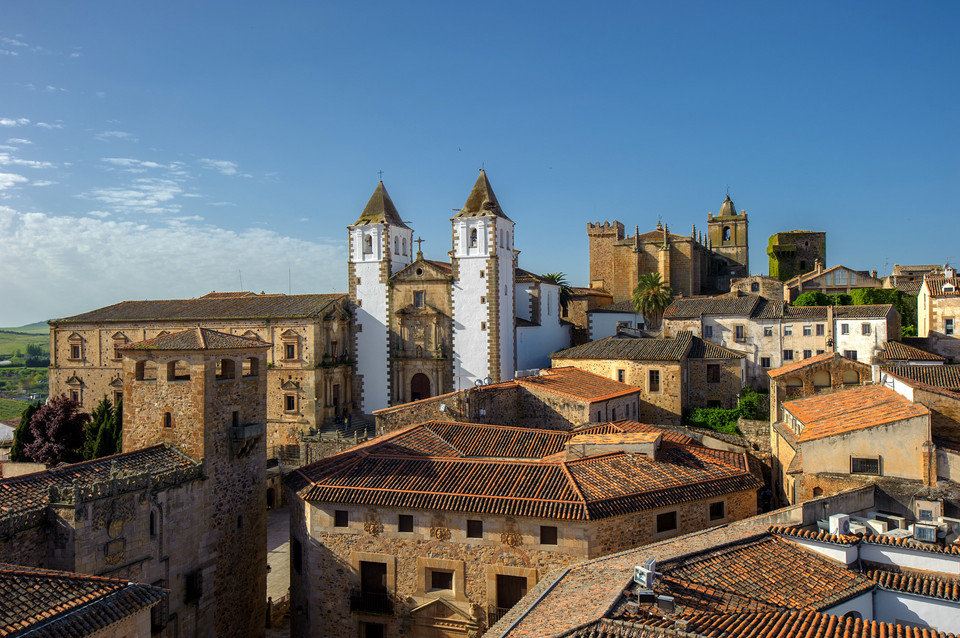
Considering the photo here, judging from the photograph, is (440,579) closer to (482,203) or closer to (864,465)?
(864,465)

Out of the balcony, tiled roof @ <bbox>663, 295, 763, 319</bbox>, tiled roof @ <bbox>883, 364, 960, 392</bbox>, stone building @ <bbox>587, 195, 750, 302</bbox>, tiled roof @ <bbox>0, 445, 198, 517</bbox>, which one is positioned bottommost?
the balcony

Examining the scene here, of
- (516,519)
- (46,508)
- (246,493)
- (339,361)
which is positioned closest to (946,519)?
(516,519)

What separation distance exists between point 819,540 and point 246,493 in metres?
17.2

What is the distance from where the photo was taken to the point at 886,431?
20.3 meters

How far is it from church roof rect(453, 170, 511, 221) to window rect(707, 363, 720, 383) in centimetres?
1490

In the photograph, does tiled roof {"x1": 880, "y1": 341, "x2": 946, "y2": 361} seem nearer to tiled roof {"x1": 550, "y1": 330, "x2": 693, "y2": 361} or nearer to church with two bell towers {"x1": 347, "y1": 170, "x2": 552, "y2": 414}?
tiled roof {"x1": 550, "y1": 330, "x2": 693, "y2": 361}

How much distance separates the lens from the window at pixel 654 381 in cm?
3662

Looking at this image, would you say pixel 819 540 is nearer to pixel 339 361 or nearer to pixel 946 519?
pixel 946 519

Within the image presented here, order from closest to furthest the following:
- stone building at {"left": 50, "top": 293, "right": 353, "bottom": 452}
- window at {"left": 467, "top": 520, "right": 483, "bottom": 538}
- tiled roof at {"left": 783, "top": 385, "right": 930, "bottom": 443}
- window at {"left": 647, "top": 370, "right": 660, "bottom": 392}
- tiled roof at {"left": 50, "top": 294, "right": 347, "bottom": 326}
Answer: window at {"left": 467, "top": 520, "right": 483, "bottom": 538} < tiled roof at {"left": 783, "top": 385, "right": 930, "bottom": 443} < window at {"left": 647, "top": 370, "right": 660, "bottom": 392} < stone building at {"left": 50, "top": 293, "right": 353, "bottom": 452} < tiled roof at {"left": 50, "top": 294, "right": 347, "bottom": 326}

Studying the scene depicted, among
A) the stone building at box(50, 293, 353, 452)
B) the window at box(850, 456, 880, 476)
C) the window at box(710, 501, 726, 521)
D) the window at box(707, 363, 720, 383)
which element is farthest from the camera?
the stone building at box(50, 293, 353, 452)

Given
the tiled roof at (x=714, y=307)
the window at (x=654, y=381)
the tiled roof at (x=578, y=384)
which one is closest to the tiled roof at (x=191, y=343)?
the tiled roof at (x=578, y=384)

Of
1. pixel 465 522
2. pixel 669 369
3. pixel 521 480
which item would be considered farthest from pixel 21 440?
pixel 669 369

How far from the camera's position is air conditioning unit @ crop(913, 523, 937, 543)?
15.9m

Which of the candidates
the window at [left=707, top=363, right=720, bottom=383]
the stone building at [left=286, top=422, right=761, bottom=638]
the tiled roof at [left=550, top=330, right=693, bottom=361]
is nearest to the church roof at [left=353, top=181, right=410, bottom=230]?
the tiled roof at [left=550, top=330, right=693, bottom=361]
